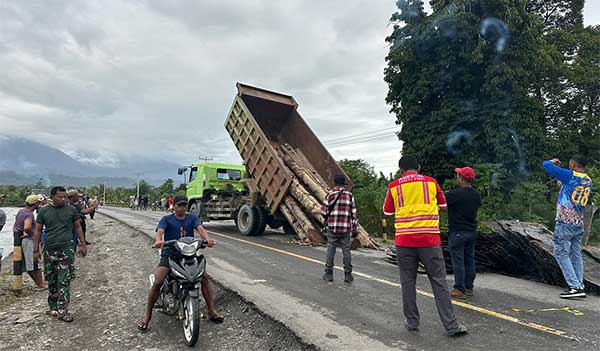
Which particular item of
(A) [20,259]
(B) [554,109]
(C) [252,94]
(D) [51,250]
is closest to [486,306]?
(D) [51,250]

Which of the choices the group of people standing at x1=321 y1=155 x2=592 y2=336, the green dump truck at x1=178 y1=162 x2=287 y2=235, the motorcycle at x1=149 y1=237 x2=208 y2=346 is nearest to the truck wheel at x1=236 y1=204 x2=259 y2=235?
the green dump truck at x1=178 y1=162 x2=287 y2=235

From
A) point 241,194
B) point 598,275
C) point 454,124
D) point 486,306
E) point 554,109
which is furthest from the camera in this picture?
point 554,109

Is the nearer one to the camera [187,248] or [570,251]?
[187,248]

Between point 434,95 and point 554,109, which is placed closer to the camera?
point 434,95

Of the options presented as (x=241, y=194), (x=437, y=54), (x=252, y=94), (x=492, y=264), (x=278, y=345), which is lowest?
(x=278, y=345)

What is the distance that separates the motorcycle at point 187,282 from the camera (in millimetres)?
3789

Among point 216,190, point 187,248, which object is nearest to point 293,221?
point 216,190

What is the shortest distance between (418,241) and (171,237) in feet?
8.30

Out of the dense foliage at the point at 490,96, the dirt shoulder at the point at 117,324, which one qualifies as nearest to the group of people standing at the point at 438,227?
the dirt shoulder at the point at 117,324

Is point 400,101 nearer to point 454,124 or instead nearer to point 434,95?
point 434,95

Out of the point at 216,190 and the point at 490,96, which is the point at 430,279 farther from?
the point at 490,96

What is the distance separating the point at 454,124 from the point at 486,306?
41.5 feet

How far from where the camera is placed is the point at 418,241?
3.70 metres

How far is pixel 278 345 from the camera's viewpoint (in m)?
3.67
